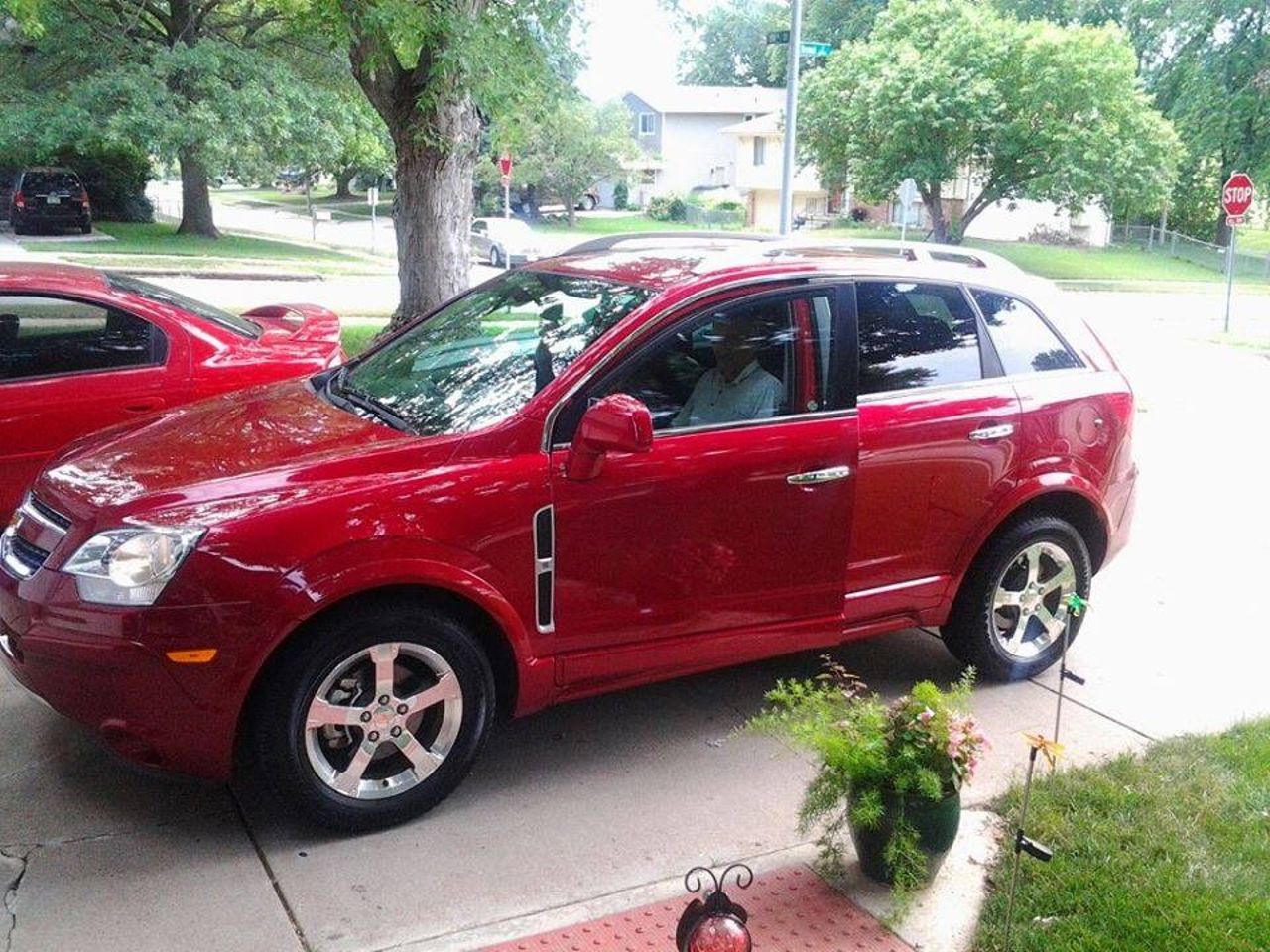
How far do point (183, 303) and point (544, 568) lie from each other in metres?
4.06

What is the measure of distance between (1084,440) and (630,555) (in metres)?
2.27

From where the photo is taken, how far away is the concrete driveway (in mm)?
3371

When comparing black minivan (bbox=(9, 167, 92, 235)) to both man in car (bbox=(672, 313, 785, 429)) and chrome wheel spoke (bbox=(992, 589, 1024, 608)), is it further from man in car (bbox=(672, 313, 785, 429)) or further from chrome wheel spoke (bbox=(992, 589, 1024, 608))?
chrome wheel spoke (bbox=(992, 589, 1024, 608))

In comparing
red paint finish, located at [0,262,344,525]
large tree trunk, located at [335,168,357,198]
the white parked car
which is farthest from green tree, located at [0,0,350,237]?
large tree trunk, located at [335,168,357,198]

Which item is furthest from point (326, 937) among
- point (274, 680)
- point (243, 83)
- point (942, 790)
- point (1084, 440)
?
point (243, 83)

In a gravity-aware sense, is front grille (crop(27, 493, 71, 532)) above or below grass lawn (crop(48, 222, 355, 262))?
above

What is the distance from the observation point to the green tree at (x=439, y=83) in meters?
9.28

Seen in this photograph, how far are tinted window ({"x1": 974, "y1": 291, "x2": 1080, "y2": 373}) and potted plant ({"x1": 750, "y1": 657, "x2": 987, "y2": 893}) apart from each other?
6.44 feet

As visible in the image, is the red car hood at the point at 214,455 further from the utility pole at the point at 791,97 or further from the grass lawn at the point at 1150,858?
the utility pole at the point at 791,97

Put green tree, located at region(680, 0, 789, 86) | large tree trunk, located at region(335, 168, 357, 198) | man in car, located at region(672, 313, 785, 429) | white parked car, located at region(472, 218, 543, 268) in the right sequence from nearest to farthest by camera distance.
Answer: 1. man in car, located at region(672, 313, 785, 429)
2. white parked car, located at region(472, 218, 543, 268)
3. large tree trunk, located at region(335, 168, 357, 198)
4. green tree, located at region(680, 0, 789, 86)

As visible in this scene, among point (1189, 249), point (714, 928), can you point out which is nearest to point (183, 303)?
point (714, 928)

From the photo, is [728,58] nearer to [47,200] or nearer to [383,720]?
[47,200]

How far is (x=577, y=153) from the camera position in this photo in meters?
52.1

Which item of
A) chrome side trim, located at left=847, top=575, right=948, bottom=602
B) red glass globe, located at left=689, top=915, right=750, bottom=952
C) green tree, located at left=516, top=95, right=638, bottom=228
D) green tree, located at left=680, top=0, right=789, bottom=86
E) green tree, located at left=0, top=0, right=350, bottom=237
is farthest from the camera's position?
green tree, located at left=680, top=0, right=789, bottom=86
